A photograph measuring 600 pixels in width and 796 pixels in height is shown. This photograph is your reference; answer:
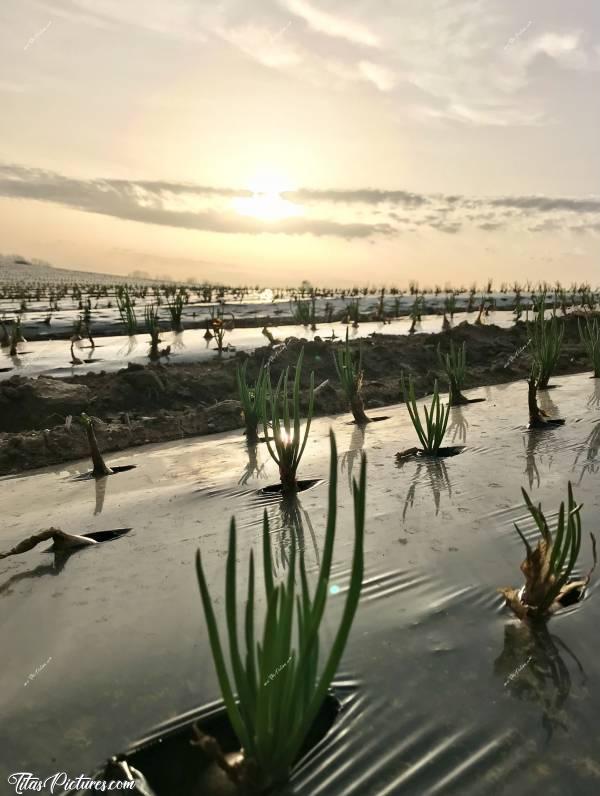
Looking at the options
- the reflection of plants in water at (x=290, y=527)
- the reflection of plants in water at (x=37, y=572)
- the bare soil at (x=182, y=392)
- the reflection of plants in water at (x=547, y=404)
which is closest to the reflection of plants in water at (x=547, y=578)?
the reflection of plants in water at (x=290, y=527)

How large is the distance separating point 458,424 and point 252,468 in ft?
4.51

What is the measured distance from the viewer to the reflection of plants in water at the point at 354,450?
2803 millimetres

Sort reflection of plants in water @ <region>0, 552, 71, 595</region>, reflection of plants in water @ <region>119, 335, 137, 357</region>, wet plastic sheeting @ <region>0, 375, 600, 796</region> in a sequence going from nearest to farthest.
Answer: wet plastic sheeting @ <region>0, 375, 600, 796</region>
reflection of plants in water @ <region>0, 552, 71, 595</region>
reflection of plants in water @ <region>119, 335, 137, 357</region>

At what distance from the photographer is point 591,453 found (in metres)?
2.67

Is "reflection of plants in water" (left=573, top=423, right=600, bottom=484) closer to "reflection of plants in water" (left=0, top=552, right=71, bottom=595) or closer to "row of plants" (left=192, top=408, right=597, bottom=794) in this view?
"row of plants" (left=192, top=408, right=597, bottom=794)

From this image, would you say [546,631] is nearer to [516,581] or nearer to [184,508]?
[516,581]

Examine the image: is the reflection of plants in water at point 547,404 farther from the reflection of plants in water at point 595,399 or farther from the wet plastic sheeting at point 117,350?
the wet plastic sheeting at point 117,350

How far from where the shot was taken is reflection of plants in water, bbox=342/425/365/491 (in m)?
2.80

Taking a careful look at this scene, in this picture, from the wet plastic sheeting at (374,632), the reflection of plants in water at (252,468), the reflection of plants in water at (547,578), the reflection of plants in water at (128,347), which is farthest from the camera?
the reflection of plants in water at (128,347)

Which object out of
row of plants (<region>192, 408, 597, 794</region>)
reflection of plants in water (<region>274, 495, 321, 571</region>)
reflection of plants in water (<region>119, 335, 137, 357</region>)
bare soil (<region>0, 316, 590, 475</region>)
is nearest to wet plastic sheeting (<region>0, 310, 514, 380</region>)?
Answer: reflection of plants in water (<region>119, 335, 137, 357</region>)

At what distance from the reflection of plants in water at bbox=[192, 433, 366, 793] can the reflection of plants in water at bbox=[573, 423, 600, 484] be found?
175 centimetres

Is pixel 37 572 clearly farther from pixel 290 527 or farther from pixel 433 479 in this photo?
pixel 433 479

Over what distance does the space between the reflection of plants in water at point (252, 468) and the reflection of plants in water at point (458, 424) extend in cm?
107

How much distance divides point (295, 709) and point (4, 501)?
2269mm
